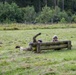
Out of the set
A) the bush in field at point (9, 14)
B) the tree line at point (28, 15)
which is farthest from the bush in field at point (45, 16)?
the bush in field at point (9, 14)

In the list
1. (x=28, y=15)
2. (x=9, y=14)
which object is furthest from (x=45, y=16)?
(x=9, y=14)

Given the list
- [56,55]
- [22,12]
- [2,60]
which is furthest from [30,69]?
[22,12]

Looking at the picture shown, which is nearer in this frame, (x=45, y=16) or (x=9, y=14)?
(x=9, y=14)

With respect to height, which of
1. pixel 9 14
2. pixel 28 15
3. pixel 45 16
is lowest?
pixel 28 15

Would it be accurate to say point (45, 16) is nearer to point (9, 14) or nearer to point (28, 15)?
point (28, 15)

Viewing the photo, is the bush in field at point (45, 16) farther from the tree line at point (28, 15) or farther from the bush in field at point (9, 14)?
the bush in field at point (9, 14)

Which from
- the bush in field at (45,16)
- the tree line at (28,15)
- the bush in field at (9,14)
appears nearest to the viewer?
the bush in field at (9,14)

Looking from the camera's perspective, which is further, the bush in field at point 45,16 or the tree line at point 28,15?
the bush in field at point 45,16

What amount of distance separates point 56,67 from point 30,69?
1.15m

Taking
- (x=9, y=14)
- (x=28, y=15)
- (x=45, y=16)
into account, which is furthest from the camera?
(x=28, y=15)

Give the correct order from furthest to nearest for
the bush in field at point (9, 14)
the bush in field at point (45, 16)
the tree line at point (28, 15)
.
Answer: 1. the bush in field at point (45, 16)
2. the tree line at point (28, 15)
3. the bush in field at point (9, 14)

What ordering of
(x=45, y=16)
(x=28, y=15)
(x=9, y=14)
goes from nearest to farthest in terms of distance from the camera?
A: 1. (x=9, y=14)
2. (x=45, y=16)
3. (x=28, y=15)

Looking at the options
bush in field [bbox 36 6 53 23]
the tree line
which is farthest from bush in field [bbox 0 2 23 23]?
bush in field [bbox 36 6 53 23]

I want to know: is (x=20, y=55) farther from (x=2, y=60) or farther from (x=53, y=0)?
(x=53, y=0)
